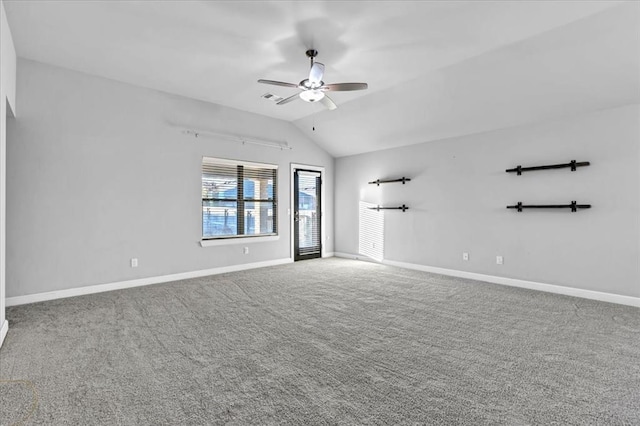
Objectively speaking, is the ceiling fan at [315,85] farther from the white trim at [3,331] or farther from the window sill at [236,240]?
the white trim at [3,331]

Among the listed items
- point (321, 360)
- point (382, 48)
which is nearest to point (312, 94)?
point (382, 48)

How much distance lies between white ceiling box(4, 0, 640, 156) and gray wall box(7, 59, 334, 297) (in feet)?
1.18

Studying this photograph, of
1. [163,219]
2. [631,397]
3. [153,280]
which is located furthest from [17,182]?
[631,397]

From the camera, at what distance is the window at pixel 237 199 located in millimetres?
5582

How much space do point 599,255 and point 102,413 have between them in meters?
5.40

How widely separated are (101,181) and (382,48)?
413 centimetres

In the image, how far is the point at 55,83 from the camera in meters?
4.06

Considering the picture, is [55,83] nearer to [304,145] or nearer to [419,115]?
[304,145]

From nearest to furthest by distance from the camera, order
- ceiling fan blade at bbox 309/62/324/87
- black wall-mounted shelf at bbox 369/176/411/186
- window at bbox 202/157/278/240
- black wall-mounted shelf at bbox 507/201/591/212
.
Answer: ceiling fan blade at bbox 309/62/324/87 < black wall-mounted shelf at bbox 507/201/591/212 < window at bbox 202/157/278/240 < black wall-mounted shelf at bbox 369/176/411/186

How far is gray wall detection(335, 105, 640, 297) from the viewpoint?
389 cm

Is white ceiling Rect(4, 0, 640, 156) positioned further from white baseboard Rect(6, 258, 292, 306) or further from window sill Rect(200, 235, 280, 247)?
white baseboard Rect(6, 258, 292, 306)

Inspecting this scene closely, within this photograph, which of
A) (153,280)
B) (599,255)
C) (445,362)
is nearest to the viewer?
(445,362)

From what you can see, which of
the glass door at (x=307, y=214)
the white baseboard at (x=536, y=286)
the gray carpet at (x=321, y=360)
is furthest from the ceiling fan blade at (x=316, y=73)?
the white baseboard at (x=536, y=286)

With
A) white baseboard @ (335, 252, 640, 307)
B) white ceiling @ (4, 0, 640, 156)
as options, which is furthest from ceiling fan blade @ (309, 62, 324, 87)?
white baseboard @ (335, 252, 640, 307)
